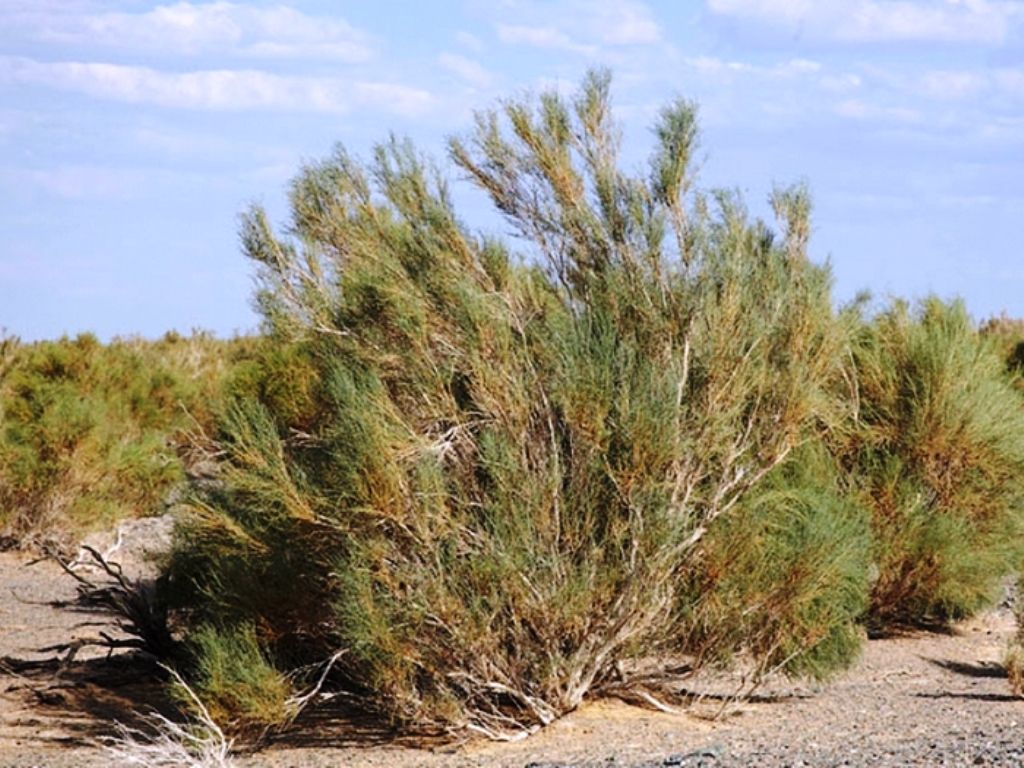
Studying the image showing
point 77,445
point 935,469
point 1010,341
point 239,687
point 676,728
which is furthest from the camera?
point 1010,341

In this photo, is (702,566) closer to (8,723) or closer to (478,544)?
(478,544)

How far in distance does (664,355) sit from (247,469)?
3495 millimetres

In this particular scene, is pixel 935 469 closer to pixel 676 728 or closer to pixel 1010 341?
pixel 676 728

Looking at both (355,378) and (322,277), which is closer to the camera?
(355,378)

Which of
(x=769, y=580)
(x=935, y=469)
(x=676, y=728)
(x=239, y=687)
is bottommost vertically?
(x=676, y=728)

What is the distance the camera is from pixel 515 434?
13.3 metres

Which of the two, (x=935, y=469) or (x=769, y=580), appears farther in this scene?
(x=935, y=469)

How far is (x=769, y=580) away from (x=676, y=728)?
4.77 feet

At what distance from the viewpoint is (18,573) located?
85.2 feet

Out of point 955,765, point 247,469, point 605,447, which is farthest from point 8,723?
point 955,765

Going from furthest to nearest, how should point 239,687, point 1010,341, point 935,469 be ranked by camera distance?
point 1010,341, point 935,469, point 239,687

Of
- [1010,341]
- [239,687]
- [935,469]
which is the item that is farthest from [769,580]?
[1010,341]

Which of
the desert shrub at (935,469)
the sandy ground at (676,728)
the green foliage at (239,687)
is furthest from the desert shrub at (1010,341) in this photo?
the green foliage at (239,687)

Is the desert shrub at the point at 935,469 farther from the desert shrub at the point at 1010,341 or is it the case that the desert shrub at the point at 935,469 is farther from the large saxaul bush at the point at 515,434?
the large saxaul bush at the point at 515,434
